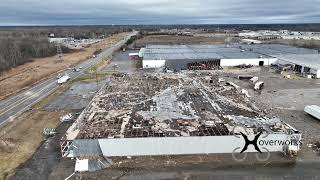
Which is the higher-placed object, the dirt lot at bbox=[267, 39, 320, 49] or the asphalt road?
the dirt lot at bbox=[267, 39, 320, 49]

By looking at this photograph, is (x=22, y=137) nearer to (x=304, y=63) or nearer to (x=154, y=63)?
(x=154, y=63)

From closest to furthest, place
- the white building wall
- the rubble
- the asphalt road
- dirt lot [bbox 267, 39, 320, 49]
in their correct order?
the white building wall, the rubble, the asphalt road, dirt lot [bbox 267, 39, 320, 49]

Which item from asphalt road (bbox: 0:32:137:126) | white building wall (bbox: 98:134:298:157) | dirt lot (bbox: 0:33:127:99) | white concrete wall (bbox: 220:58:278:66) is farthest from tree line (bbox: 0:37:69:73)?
white building wall (bbox: 98:134:298:157)

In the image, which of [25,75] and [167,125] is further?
[25,75]

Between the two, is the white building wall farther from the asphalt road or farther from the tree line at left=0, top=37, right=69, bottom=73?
the tree line at left=0, top=37, right=69, bottom=73

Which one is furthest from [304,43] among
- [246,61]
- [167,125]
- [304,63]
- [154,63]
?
[167,125]

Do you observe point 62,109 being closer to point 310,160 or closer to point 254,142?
point 254,142

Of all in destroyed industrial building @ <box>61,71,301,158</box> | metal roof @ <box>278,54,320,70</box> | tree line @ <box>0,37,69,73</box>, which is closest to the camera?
destroyed industrial building @ <box>61,71,301,158</box>

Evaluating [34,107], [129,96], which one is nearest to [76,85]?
[34,107]
